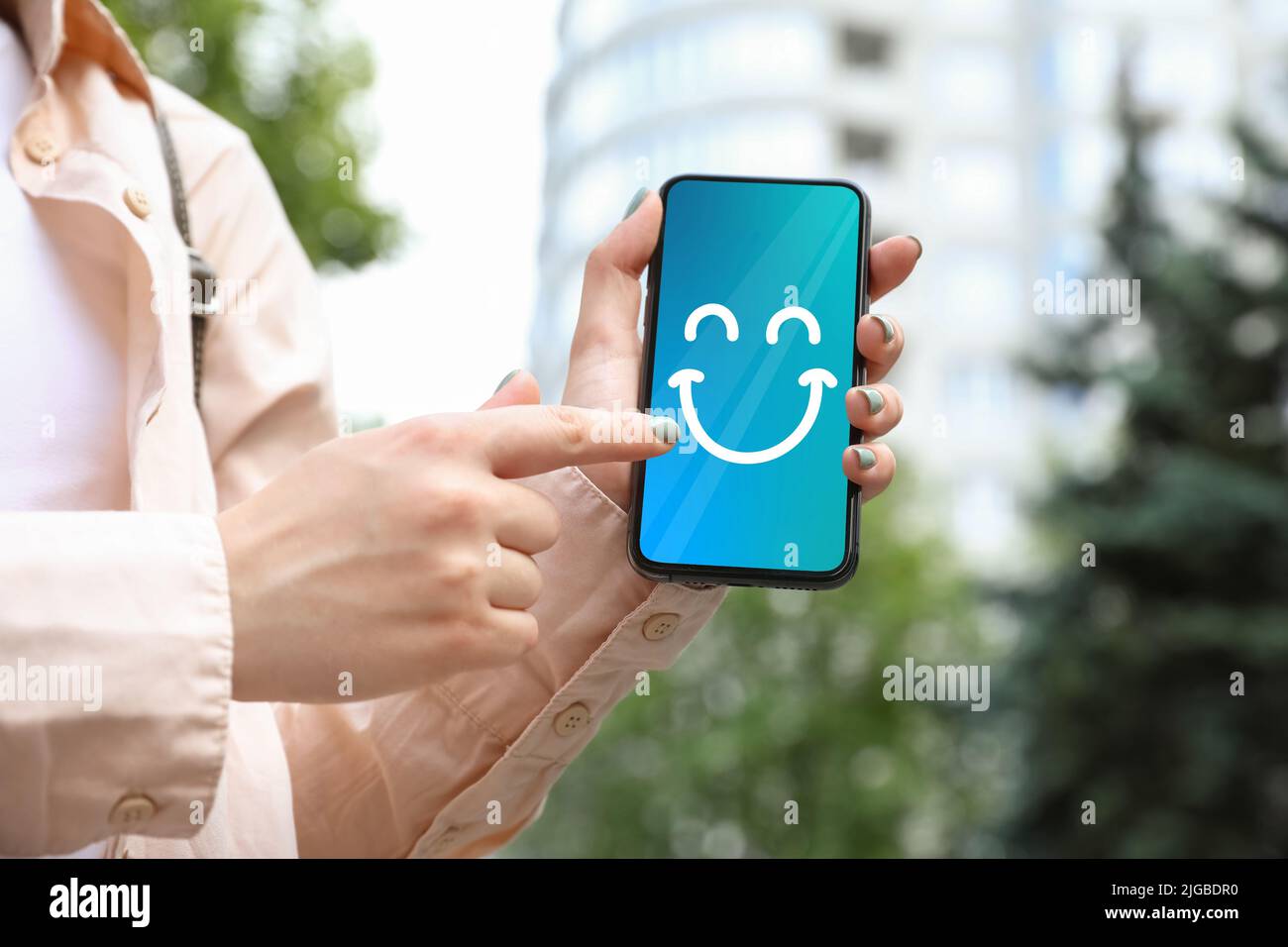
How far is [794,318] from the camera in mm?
1605

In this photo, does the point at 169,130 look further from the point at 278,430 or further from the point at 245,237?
the point at 278,430

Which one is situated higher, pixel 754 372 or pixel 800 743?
pixel 754 372

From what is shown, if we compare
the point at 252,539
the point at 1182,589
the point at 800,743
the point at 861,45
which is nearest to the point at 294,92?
the point at 252,539

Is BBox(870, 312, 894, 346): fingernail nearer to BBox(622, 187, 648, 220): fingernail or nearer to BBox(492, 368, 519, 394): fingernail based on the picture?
BBox(622, 187, 648, 220): fingernail

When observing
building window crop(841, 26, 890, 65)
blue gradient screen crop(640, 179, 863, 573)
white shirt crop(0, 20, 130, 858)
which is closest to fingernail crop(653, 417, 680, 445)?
blue gradient screen crop(640, 179, 863, 573)

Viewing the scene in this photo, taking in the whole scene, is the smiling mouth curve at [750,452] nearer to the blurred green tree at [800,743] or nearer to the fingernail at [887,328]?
the fingernail at [887,328]

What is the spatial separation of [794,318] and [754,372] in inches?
3.9

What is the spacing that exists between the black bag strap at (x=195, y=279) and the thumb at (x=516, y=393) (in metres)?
0.50

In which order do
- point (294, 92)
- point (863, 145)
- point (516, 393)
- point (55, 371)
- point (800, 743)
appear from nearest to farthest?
point (516, 393), point (55, 371), point (294, 92), point (800, 743), point (863, 145)

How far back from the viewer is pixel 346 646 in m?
1.08

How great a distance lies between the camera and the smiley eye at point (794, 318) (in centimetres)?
159

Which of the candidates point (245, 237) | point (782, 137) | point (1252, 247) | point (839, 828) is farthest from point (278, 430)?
point (782, 137)

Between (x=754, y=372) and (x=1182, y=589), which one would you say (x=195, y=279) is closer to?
(x=754, y=372)

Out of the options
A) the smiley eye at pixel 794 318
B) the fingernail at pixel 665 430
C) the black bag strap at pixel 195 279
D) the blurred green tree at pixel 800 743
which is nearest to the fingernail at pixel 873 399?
the smiley eye at pixel 794 318
